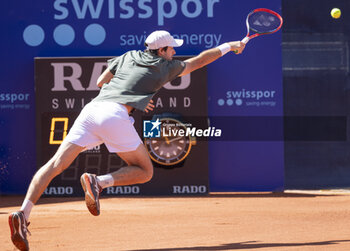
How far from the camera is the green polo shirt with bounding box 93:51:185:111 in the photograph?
537cm

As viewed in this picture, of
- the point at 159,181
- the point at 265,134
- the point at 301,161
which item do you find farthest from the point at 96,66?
the point at 301,161

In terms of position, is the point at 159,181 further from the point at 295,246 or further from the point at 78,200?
the point at 295,246

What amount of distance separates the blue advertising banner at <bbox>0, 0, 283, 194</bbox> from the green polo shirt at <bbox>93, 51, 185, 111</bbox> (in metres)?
Result: 5.28

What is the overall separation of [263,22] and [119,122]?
3.10 m

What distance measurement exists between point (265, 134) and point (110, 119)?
5929mm

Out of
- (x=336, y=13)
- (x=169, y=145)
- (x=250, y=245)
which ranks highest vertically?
(x=336, y=13)

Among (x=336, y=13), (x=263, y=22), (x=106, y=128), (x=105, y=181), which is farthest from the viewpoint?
(x=336, y=13)

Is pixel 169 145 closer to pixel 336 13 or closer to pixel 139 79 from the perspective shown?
pixel 336 13

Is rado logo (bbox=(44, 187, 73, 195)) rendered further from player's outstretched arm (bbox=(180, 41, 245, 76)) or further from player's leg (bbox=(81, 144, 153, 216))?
player's outstretched arm (bbox=(180, 41, 245, 76))

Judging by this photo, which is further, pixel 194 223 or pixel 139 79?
pixel 194 223

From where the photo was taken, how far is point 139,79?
5.39 m

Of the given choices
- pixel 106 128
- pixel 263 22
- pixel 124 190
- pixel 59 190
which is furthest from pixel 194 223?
pixel 59 190

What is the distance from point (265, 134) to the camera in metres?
10.9

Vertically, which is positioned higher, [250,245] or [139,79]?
[139,79]
